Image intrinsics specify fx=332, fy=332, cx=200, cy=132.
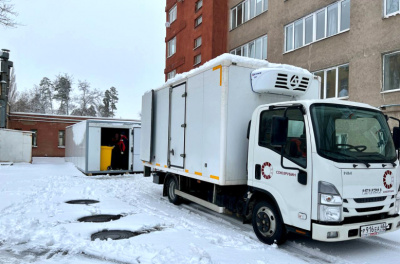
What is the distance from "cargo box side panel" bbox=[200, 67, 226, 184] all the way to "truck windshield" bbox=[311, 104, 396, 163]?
1.79 meters

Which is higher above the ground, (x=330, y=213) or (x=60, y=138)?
(x=60, y=138)

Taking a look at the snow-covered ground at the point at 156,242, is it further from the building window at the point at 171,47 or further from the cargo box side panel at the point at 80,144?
the building window at the point at 171,47

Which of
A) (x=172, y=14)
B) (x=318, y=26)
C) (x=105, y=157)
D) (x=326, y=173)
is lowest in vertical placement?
(x=105, y=157)

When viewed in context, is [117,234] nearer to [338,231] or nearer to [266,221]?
[266,221]

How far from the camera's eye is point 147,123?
972 cm

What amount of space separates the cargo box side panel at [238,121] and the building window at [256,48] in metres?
13.4

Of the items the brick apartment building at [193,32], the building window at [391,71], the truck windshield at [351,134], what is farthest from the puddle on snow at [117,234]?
the brick apartment building at [193,32]

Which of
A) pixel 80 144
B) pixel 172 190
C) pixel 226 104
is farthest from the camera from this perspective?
pixel 80 144

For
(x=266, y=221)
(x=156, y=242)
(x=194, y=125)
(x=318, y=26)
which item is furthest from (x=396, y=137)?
(x=318, y=26)

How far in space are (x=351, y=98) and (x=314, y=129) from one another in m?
9.80

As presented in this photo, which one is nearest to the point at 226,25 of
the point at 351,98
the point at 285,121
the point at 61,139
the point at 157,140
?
the point at 351,98

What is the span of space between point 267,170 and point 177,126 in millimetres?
3148

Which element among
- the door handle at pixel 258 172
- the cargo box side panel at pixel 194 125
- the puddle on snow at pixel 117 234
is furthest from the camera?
the cargo box side panel at pixel 194 125

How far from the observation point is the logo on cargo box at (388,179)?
468 cm
